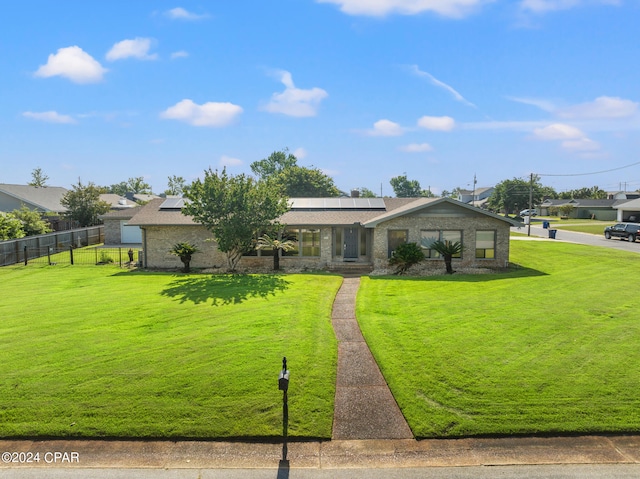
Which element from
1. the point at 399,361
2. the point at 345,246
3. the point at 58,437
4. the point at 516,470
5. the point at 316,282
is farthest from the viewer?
the point at 345,246

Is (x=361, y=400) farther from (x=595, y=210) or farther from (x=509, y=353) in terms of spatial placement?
(x=595, y=210)

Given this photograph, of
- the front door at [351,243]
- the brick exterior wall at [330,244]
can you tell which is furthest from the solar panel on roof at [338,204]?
the brick exterior wall at [330,244]

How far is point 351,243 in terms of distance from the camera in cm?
2648

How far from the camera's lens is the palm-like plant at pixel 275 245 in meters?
23.2

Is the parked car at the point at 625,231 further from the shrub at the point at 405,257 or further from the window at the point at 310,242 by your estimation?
the window at the point at 310,242

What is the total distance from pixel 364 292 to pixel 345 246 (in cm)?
859

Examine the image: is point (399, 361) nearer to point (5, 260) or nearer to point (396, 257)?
point (396, 257)

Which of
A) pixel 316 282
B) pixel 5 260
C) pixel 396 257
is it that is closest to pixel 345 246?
pixel 396 257

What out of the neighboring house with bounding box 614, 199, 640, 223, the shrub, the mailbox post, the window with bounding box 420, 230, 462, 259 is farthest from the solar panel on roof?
the neighboring house with bounding box 614, 199, 640, 223

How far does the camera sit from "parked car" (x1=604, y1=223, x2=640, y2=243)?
3884 cm

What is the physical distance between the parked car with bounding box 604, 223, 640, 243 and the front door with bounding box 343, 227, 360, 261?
97.0 ft

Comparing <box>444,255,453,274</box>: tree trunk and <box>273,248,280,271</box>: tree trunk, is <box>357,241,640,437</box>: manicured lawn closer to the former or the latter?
<box>444,255,453,274</box>: tree trunk

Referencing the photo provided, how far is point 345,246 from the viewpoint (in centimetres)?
2645

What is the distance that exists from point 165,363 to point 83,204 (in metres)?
41.1
